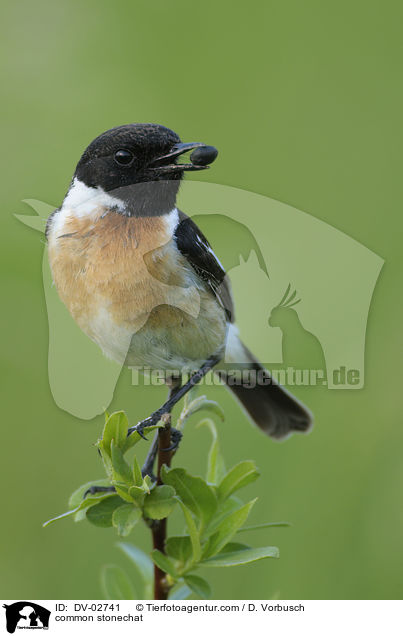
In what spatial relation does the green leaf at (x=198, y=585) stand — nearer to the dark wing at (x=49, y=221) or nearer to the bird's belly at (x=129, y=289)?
the bird's belly at (x=129, y=289)

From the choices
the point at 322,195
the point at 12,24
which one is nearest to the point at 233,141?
the point at 322,195

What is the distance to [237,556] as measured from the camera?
222 cm

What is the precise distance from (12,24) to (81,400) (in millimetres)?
2969

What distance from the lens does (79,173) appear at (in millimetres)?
3293

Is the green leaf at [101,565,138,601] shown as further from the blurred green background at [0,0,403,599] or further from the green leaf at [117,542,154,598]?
the blurred green background at [0,0,403,599]

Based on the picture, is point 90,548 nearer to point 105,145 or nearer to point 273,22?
point 105,145

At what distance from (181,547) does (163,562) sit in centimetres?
13

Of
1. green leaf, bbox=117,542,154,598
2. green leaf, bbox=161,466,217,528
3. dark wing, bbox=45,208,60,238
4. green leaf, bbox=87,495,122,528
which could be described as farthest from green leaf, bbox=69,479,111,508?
dark wing, bbox=45,208,60,238

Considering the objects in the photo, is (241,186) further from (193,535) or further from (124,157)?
(193,535)

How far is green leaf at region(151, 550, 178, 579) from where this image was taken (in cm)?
211
